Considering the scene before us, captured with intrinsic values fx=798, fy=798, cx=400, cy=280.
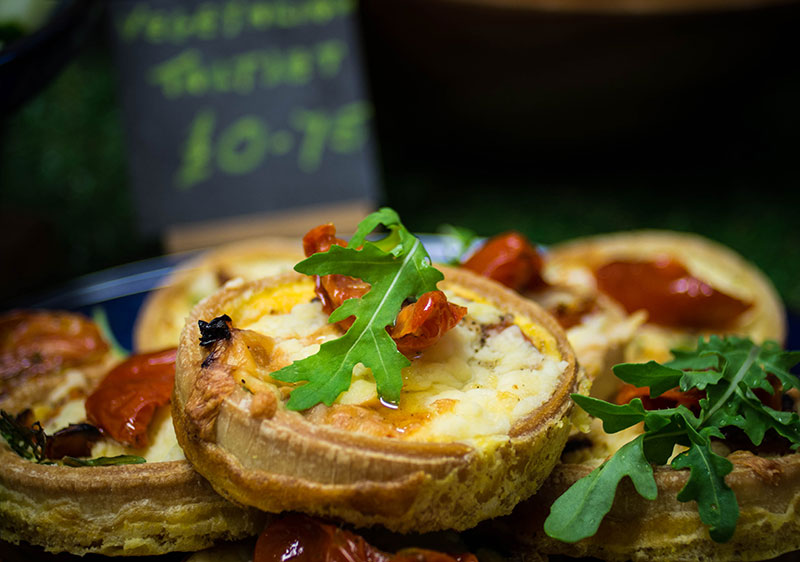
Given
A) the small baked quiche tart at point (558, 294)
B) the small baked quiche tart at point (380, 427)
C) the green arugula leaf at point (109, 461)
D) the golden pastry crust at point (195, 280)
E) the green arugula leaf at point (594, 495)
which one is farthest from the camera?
the golden pastry crust at point (195, 280)

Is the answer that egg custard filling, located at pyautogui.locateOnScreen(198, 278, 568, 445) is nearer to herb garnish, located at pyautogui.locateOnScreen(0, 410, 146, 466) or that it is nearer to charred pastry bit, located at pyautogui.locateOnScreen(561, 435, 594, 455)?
charred pastry bit, located at pyautogui.locateOnScreen(561, 435, 594, 455)

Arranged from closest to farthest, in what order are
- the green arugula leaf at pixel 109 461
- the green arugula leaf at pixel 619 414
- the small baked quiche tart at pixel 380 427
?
the small baked quiche tart at pixel 380 427, the green arugula leaf at pixel 619 414, the green arugula leaf at pixel 109 461

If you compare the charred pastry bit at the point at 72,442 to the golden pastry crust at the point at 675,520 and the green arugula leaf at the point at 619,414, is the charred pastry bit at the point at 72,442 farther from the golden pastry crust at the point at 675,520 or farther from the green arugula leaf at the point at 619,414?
the green arugula leaf at the point at 619,414

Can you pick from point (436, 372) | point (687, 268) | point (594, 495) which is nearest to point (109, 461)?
point (436, 372)

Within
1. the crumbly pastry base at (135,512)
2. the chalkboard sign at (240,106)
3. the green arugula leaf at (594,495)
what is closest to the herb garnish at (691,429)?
the green arugula leaf at (594,495)

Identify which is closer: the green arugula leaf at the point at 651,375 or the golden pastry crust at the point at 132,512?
the golden pastry crust at the point at 132,512

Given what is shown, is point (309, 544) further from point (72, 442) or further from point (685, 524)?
point (685, 524)

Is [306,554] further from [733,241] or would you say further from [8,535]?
[733,241]

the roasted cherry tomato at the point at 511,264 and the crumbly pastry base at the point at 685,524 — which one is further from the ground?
the roasted cherry tomato at the point at 511,264
